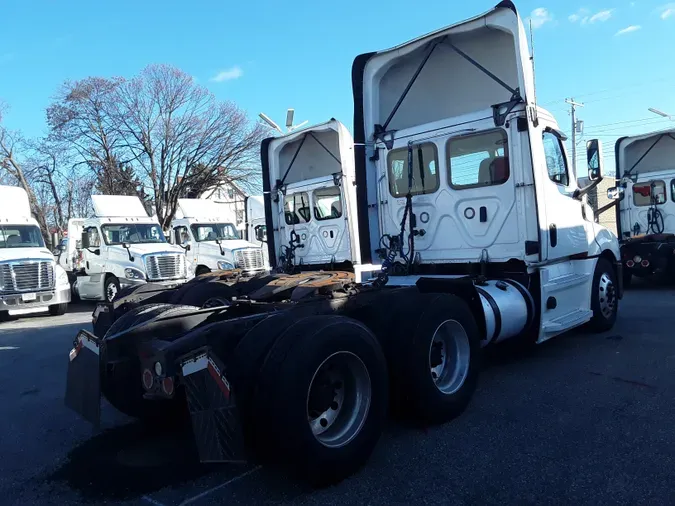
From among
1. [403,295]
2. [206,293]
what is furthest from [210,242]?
[403,295]

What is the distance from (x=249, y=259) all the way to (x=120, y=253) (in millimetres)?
3580

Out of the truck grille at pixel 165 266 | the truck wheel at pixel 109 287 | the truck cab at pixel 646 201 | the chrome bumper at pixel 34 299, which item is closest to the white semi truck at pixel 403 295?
the truck cab at pixel 646 201

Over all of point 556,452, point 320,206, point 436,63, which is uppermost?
point 436,63

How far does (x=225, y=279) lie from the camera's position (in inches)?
289

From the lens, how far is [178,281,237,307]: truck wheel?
6.70 m

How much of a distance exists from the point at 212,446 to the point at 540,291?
431 centimetres

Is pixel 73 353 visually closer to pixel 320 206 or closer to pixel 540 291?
pixel 540 291

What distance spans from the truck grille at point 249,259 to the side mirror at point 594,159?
1053 centimetres

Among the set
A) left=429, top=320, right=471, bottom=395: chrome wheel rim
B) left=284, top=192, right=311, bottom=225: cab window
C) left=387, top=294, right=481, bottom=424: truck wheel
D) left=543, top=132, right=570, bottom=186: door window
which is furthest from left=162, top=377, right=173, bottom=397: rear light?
left=284, top=192, right=311, bottom=225: cab window

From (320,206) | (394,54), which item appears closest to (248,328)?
(394,54)

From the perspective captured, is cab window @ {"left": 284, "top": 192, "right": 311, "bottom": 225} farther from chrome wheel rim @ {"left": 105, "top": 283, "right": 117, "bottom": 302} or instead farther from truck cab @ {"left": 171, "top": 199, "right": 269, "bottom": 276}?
chrome wheel rim @ {"left": 105, "top": 283, "right": 117, "bottom": 302}

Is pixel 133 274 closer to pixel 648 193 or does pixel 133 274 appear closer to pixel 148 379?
pixel 148 379

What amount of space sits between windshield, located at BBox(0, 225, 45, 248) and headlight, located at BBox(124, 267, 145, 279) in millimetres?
2243

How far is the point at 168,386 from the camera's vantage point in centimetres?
367
